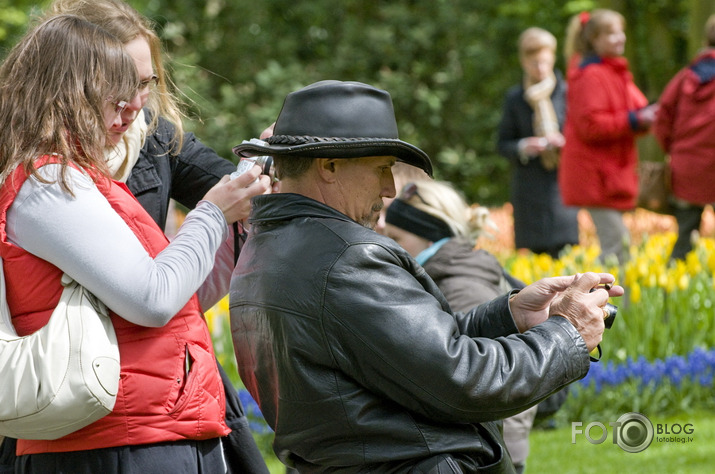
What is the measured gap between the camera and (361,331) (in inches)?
81.7

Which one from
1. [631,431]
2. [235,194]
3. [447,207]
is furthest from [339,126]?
[631,431]

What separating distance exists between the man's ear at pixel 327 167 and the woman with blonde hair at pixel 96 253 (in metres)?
0.34

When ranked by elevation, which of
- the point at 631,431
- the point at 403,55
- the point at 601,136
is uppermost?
the point at 601,136

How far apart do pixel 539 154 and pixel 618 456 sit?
139 inches

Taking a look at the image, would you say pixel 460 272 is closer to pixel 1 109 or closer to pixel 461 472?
pixel 461 472

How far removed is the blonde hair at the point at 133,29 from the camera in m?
2.55

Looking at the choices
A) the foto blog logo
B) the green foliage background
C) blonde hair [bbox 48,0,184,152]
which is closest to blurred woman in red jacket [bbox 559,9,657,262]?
the foto blog logo

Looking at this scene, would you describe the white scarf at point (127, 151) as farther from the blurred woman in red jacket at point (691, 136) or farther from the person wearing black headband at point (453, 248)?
the blurred woman in red jacket at point (691, 136)

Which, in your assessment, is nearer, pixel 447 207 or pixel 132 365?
pixel 132 365

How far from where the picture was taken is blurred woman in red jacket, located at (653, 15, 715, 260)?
6.79 m

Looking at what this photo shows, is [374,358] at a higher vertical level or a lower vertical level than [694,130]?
higher

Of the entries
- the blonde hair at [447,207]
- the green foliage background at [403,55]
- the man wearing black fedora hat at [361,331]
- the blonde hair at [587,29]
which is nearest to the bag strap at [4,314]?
the man wearing black fedora hat at [361,331]

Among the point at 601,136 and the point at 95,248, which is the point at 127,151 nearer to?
the point at 95,248

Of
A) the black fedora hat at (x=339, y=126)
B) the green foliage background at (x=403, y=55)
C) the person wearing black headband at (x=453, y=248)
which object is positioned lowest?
the green foliage background at (x=403, y=55)
